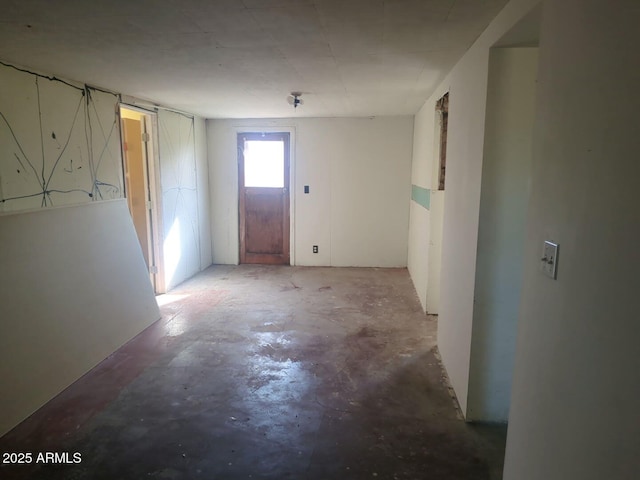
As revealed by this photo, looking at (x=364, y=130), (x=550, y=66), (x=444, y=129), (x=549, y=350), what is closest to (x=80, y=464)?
(x=549, y=350)

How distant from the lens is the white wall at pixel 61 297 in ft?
7.55

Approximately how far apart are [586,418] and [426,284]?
118 inches

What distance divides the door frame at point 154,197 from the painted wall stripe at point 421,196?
2895 mm

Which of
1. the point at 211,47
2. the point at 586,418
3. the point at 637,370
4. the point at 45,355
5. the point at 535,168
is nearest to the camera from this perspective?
the point at 637,370

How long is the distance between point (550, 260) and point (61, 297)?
9.41ft

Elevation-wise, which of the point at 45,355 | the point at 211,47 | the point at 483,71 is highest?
the point at 211,47

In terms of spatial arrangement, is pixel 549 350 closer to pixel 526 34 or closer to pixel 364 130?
pixel 526 34

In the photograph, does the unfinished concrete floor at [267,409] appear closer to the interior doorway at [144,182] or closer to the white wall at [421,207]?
the white wall at [421,207]

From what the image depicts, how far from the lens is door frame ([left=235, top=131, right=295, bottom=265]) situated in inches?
223

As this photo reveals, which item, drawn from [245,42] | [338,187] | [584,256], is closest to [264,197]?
[338,187]

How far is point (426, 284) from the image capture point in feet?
12.9

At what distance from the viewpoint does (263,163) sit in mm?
5781

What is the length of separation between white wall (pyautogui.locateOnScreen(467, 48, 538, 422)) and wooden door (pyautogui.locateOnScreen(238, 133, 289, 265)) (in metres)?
3.99

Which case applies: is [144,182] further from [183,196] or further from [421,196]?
[421,196]
